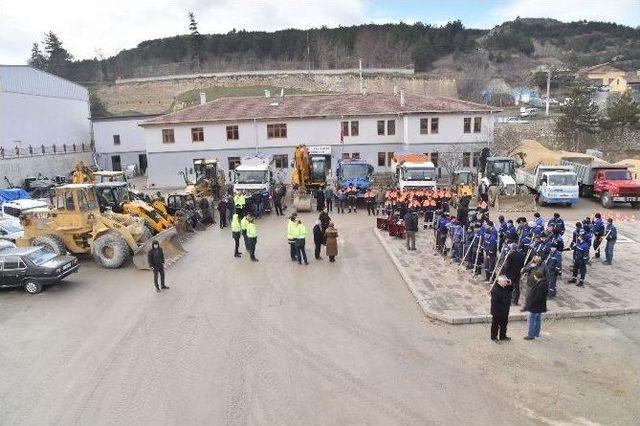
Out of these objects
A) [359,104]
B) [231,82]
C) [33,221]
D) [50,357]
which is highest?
[231,82]

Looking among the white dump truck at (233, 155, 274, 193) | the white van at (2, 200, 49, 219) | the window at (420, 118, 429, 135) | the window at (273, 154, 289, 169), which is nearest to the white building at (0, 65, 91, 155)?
the white van at (2, 200, 49, 219)

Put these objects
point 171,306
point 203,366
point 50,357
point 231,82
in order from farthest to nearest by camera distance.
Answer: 1. point 231,82
2. point 171,306
3. point 50,357
4. point 203,366

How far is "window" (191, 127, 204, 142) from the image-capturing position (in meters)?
36.7

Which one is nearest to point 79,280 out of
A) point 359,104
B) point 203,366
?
point 203,366

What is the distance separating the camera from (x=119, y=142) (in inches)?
1922

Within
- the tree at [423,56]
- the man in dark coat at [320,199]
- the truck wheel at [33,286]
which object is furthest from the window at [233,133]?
the tree at [423,56]

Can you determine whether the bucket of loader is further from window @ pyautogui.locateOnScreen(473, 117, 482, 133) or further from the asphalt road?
window @ pyautogui.locateOnScreen(473, 117, 482, 133)

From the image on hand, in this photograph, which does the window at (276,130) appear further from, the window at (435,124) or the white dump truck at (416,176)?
the white dump truck at (416,176)

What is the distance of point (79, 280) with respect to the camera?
50.0ft

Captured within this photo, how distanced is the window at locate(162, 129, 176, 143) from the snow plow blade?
23411mm

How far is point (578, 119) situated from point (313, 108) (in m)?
26.1

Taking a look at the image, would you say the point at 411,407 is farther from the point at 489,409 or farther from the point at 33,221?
the point at 33,221

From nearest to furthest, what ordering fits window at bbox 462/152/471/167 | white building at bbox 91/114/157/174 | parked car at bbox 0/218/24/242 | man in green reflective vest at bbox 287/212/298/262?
man in green reflective vest at bbox 287/212/298/262, parked car at bbox 0/218/24/242, window at bbox 462/152/471/167, white building at bbox 91/114/157/174

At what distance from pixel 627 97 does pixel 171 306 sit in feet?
156
